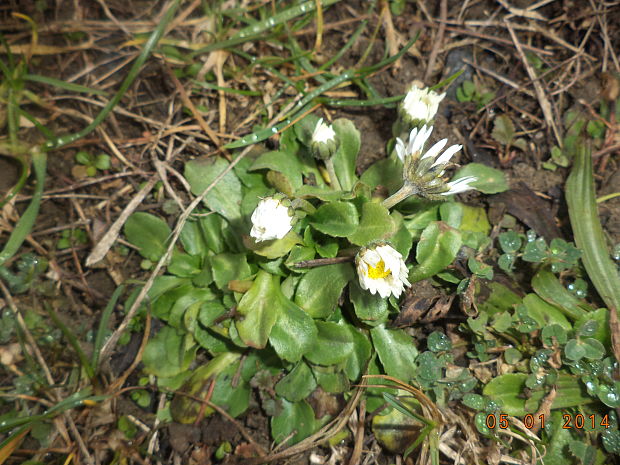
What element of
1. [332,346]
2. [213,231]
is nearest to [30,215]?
[213,231]

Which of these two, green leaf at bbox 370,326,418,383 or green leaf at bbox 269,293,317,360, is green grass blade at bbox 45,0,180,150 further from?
green leaf at bbox 370,326,418,383

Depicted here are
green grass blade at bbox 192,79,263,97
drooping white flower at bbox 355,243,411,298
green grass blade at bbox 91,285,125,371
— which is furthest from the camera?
green grass blade at bbox 192,79,263,97

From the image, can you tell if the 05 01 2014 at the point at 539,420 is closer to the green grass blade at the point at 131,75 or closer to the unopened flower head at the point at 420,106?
the unopened flower head at the point at 420,106

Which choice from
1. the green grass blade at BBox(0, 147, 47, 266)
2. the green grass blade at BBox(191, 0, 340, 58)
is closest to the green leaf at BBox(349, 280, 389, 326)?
the green grass blade at BBox(191, 0, 340, 58)

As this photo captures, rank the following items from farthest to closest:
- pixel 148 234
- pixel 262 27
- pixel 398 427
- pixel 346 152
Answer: pixel 262 27, pixel 148 234, pixel 346 152, pixel 398 427

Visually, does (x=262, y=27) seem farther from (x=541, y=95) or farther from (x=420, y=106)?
(x=541, y=95)

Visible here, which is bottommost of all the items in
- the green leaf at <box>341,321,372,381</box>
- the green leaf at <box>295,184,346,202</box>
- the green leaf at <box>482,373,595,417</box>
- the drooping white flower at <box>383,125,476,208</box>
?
the green leaf at <box>482,373,595,417</box>

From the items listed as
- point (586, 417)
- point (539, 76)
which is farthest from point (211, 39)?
point (586, 417)
